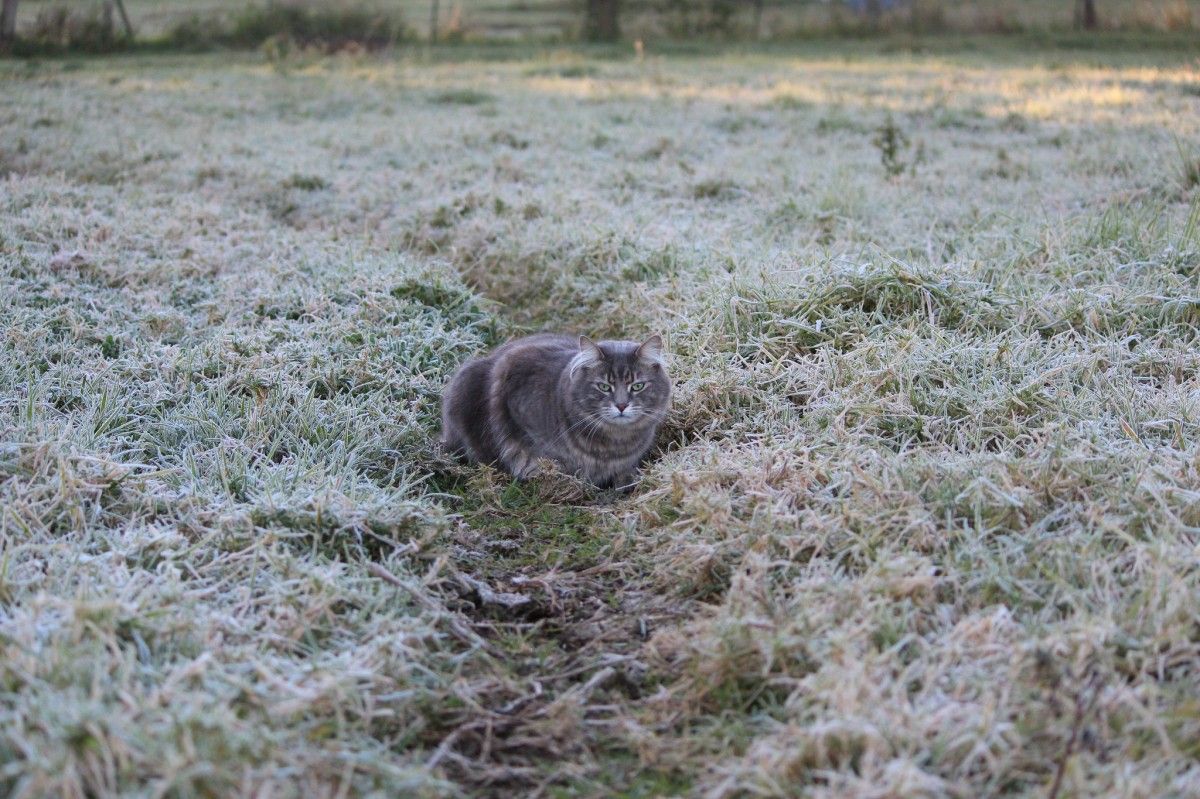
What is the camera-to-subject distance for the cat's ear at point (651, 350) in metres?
3.97

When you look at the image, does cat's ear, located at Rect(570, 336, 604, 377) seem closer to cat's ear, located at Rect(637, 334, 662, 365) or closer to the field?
cat's ear, located at Rect(637, 334, 662, 365)

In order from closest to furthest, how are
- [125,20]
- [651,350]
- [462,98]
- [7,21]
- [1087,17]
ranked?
[651,350], [462,98], [7,21], [125,20], [1087,17]

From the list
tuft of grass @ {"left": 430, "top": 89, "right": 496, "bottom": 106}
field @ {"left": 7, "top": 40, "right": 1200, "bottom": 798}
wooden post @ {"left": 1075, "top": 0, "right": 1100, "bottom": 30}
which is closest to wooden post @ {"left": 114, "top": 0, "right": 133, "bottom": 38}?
tuft of grass @ {"left": 430, "top": 89, "right": 496, "bottom": 106}

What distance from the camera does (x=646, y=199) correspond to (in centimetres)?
735

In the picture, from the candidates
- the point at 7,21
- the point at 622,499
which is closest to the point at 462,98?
the point at 7,21

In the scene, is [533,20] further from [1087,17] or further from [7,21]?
[1087,17]

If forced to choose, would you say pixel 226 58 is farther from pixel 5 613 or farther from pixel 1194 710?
pixel 1194 710

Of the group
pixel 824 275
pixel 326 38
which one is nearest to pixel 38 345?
pixel 824 275

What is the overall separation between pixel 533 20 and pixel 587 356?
62.4 feet

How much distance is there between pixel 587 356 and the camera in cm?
399

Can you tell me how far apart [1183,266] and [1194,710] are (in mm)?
3011

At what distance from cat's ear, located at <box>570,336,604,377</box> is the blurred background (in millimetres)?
13966

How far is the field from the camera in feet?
7.66

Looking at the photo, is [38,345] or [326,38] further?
[326,38]
